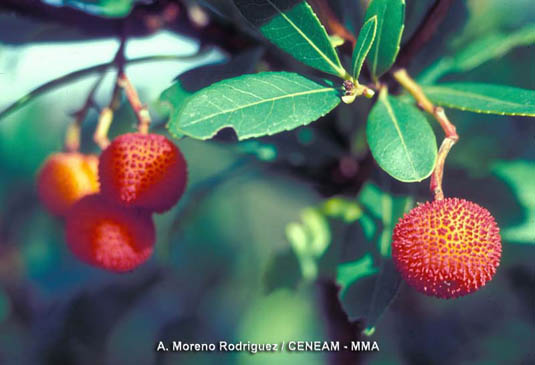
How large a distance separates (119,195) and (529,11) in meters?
1.44

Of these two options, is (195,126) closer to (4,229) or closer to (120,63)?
(120,63)

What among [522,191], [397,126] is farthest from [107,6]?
[522,191]

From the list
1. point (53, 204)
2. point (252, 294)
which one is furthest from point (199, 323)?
point (53, 204)

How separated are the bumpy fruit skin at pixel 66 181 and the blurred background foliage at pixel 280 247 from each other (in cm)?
10

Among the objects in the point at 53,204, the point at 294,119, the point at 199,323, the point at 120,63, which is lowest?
the point at 199,323

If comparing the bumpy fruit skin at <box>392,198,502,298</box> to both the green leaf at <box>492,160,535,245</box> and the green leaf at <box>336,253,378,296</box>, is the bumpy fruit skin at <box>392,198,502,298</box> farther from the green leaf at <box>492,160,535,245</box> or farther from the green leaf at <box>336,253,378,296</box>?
the green leaf at <box>492,160,535,245</box>

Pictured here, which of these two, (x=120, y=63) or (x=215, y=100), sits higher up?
(x=120, y=63)

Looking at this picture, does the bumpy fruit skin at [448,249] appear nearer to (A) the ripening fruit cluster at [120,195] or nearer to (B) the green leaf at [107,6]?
(A) the ripening fruit cluster at [120,195]

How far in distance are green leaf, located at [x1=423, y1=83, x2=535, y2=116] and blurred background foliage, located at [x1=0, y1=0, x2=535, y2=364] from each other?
195 millimetres

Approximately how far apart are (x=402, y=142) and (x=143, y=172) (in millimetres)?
387

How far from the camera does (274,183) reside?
1.65 meters

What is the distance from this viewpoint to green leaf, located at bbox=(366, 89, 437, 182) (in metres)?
0.65

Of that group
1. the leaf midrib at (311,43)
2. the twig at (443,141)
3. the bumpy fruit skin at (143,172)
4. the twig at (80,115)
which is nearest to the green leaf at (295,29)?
the leaf midrib at (311,43)

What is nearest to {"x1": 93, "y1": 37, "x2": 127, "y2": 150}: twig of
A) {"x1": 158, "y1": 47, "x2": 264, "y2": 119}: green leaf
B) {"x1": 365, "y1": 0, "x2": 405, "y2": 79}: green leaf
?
{"x1": 158, "y1": 47, "x2": 264, "y2": 119}: green leaf
